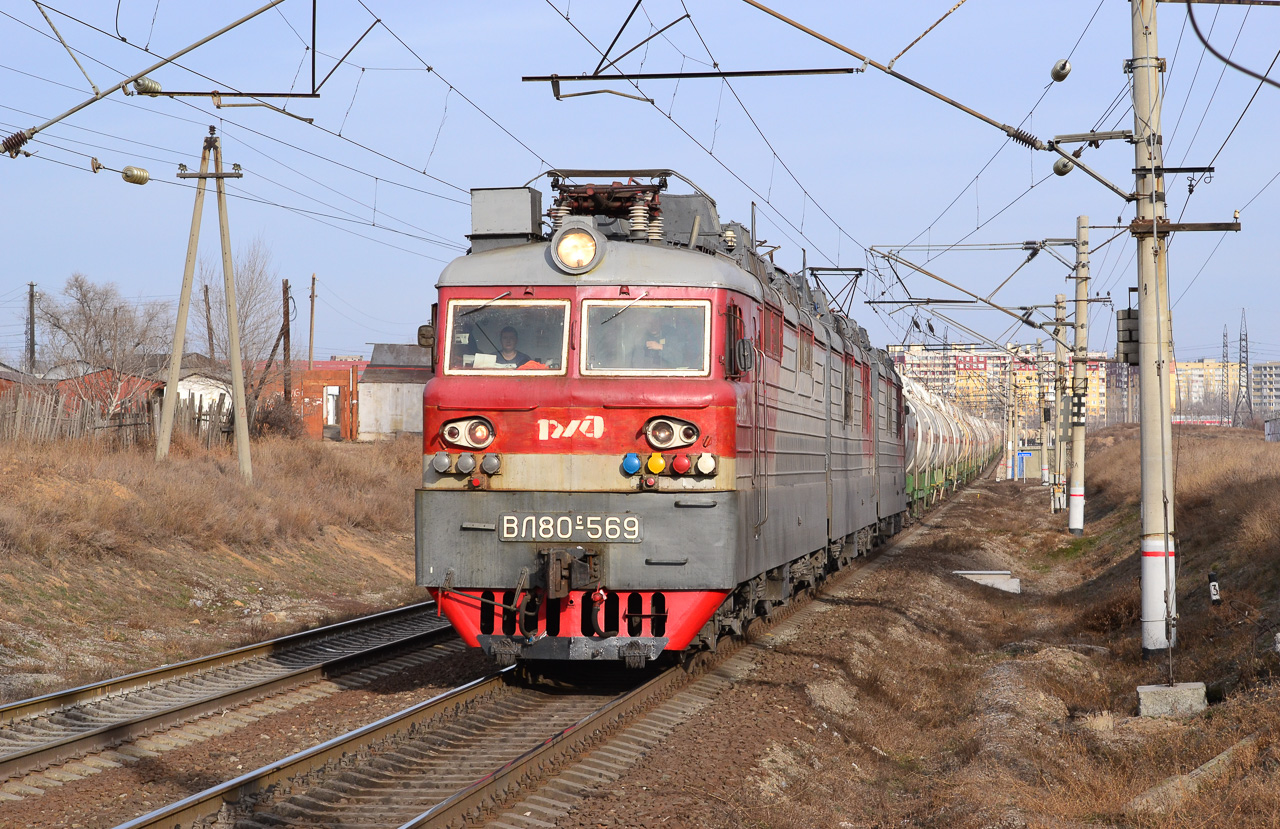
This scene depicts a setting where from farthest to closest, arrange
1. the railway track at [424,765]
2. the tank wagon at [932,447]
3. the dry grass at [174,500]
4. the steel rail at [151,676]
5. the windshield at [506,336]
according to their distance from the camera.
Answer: the tank wagon at [932,447] → the dry grass at [174,500] → the windshield at [506,336] → the steel rail at [151,676] → the railway track at [424,765]

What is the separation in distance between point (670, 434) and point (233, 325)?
Result: 50.2ft

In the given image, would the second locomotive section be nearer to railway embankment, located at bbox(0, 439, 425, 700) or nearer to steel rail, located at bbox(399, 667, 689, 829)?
steel rail, located at bbox(399, 667, 689, 829)

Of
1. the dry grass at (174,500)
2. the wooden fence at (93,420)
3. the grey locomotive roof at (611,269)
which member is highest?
the grey locomotive roof at (611,269)

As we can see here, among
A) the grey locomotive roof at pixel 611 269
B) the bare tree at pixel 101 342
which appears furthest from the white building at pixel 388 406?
the grey locomotive roof at pixel 611 269

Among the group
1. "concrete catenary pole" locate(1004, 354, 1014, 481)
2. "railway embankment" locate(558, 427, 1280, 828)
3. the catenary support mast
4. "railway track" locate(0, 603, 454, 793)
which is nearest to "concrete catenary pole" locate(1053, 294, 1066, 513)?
the catenary support mast

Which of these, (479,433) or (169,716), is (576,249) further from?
(169,716)

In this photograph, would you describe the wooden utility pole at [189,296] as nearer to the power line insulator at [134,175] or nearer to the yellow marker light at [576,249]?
the power line insulator at [134,175]

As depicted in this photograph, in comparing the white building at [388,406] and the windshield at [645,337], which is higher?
the white building at [388,406]

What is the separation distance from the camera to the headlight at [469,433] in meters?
9.45

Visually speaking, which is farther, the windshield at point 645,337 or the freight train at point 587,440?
the windshield at point 645,337

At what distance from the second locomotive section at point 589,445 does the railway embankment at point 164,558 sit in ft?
14.5

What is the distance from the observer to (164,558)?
55.3 ft

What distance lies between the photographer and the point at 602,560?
9.20 meters

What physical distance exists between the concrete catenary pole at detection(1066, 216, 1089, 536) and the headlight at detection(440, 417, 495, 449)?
20988mm
